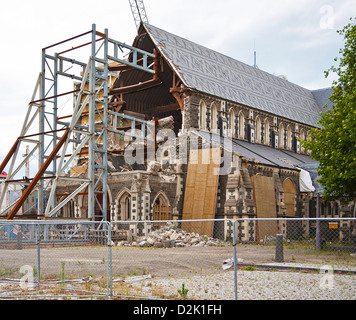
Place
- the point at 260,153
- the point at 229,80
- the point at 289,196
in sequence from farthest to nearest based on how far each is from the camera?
the point at 229,80
the point at 260,153
the point at 289,196

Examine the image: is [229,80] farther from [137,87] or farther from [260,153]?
[137,87]

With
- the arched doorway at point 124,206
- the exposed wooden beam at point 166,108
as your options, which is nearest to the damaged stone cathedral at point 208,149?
the arched doorway at point 124,206

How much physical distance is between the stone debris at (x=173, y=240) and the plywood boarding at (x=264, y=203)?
3.02 metres

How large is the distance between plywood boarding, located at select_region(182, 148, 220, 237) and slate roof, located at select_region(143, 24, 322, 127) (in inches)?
218

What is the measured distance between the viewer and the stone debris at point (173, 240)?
25.9 metres

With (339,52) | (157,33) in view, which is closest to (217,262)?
(339,52)

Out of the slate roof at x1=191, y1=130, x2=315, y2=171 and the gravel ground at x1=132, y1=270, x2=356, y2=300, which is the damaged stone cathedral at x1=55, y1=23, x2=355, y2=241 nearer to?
the slate roof at x1=191, y1=130, x2=315, y2=171

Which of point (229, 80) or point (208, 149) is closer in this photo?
point (208, 149)

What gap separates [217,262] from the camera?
58.7 feet

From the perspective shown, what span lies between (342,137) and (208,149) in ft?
36.2

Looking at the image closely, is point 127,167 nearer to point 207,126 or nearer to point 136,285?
point 207,126

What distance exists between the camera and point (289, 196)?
35312 millimetres

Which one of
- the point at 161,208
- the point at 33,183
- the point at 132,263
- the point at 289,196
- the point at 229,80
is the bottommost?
the point at 132,263
